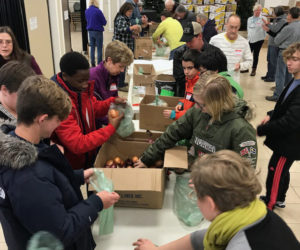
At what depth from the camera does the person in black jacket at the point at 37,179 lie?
0.91 metres

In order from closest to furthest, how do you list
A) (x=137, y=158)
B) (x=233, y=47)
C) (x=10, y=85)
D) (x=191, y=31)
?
(x=10, y=85), (x=137, y=158), (x=191, y=31), (x=233, y=47)

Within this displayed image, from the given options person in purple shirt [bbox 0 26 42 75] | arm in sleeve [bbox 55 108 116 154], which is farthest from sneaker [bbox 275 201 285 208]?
person in purple shirt [bbox 0 26 42 75]

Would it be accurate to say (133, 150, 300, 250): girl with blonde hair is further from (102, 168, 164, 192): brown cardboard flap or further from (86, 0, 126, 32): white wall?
(86, 0, 126, 32): white wall

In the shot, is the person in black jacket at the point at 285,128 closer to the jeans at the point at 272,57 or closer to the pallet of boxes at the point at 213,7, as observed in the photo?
the jeans at the point at 272,57

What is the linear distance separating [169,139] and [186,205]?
454mm

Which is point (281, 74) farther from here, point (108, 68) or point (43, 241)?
point (43, 241)

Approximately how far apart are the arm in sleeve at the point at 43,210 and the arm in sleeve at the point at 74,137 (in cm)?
71

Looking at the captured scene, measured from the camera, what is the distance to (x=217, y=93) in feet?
5.01

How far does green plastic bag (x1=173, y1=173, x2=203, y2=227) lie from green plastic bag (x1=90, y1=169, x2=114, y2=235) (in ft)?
1.21

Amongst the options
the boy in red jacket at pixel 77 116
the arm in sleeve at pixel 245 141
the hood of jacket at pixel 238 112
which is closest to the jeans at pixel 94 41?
the boy in red jacket at pixel 77 116

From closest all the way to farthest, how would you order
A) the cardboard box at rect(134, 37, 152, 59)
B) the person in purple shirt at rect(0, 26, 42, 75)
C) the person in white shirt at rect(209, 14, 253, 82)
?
the person in purple shirt at rect(0, 26, 42, 75)
the person in white shirt at rect(209, 14, 253, 82)
the cardboard box at rect(134, 37, 152, 59)

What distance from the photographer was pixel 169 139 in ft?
5.85

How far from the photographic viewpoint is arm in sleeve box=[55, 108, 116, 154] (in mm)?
1668

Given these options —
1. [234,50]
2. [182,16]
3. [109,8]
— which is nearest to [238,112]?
[234,50]
